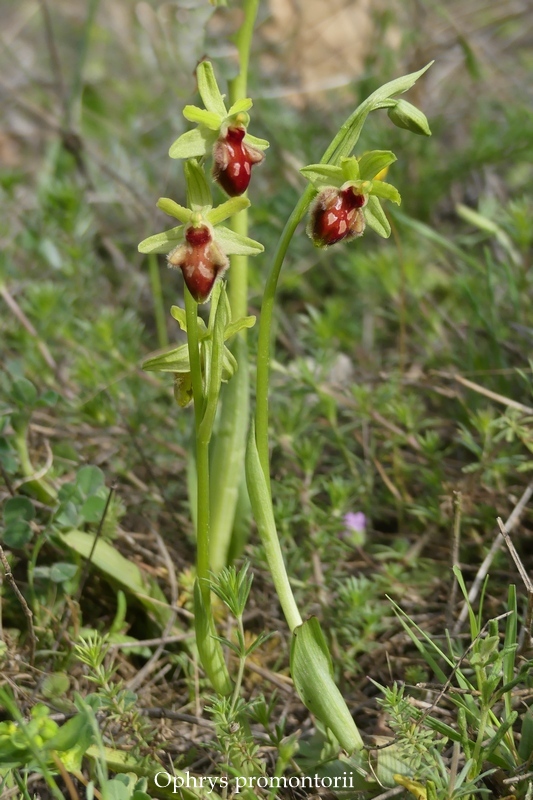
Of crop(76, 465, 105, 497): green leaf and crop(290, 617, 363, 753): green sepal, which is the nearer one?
crop(290, 617, 363, 753): green sepal

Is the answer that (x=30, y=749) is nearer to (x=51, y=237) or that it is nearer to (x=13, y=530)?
(x=13, y=530)

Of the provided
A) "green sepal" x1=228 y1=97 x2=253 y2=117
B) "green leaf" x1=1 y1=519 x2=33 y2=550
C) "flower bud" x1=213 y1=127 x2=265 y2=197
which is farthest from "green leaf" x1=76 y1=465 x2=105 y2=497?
"green sepal" x1=228 y1=97 x2=253 y2=117

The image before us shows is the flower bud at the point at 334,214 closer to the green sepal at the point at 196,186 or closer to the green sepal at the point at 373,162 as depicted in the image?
the green sepal at the point at 373,162

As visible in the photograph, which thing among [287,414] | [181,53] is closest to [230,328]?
[287,414]

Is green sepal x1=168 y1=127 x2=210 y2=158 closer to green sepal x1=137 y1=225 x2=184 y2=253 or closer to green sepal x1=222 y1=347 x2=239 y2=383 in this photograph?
green sepal x1=137 y1=225 x2=184 y2=253

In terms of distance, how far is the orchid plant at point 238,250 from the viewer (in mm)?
1276

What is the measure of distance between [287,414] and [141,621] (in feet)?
2.05

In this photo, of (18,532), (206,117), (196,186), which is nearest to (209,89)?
(206,117)

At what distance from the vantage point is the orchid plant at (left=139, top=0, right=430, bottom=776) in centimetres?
128

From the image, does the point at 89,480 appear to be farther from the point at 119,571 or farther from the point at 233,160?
the point at 233,160

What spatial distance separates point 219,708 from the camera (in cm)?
123

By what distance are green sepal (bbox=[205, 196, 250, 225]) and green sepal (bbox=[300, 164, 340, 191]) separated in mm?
119

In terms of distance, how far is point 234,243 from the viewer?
1329 mm

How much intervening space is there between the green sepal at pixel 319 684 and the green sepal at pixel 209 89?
3.00 ft
